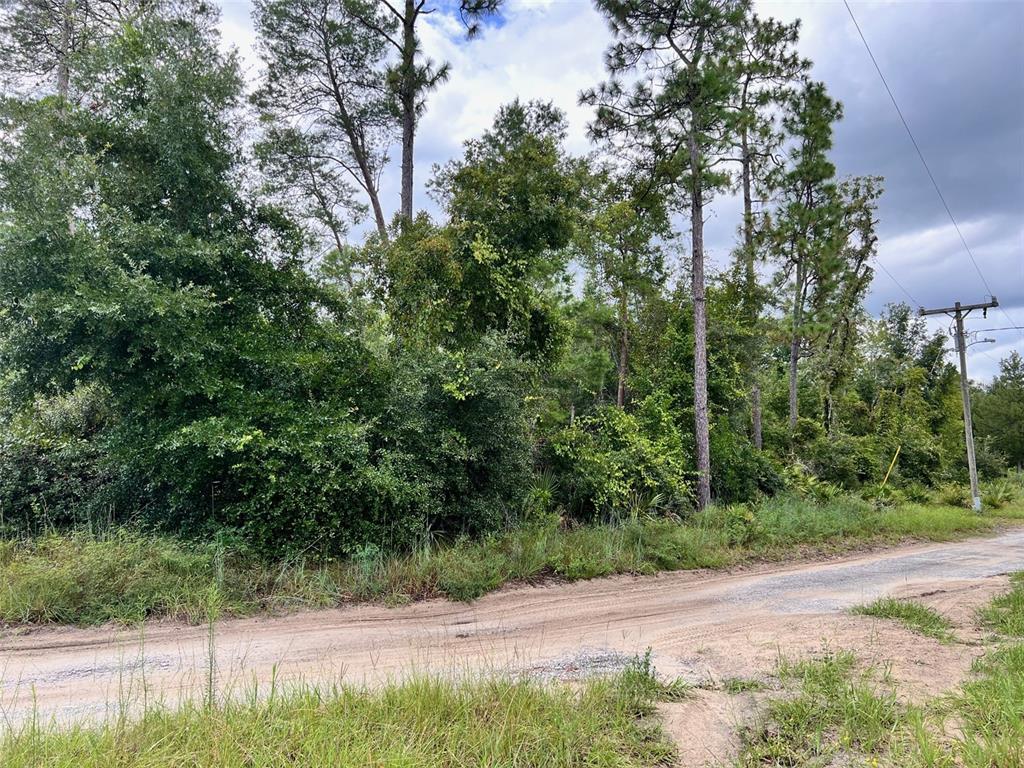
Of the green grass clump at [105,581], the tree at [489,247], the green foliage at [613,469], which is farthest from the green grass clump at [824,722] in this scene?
the tree at [489,247]

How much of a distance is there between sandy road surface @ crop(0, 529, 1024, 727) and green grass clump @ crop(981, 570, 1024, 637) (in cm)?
43

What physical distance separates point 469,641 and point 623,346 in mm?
13106

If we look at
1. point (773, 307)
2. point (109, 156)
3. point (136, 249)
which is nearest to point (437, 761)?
point (136, 249)

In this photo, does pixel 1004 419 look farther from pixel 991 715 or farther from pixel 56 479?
pixel 56 479

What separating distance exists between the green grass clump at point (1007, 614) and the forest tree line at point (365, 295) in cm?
555

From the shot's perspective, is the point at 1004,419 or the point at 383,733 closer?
the point at 383,733

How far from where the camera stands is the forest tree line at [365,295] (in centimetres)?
700

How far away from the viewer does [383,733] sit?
2.96 meters

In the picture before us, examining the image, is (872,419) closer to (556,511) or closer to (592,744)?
(556,511)

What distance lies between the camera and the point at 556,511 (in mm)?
9953

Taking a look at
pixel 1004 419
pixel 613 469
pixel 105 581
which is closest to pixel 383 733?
pixel 105 581

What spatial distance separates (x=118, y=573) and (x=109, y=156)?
6510mm

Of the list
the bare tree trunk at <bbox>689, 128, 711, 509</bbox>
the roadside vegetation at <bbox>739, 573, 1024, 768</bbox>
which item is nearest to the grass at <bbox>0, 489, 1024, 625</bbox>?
the bare tree trunk at <bbox>689, 128, 711, 509</bbox>

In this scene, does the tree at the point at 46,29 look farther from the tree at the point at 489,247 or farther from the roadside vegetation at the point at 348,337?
the tree at the point at 489,247
